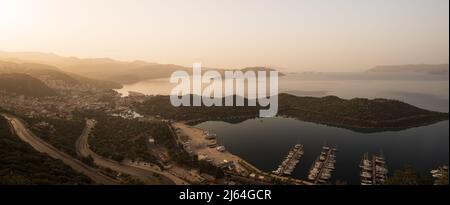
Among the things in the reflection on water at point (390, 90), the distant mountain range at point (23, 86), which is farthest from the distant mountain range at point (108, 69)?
the distant mountain range at point (23, 86)

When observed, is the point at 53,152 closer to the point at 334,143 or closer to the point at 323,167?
the point at 323,167

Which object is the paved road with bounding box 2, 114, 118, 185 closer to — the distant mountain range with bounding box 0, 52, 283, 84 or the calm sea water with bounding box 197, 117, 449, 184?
the calm sea water with bounding box 197, 117, 449, 184

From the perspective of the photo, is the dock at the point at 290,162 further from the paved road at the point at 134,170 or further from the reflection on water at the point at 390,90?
the reflection on water at the point at 390,90

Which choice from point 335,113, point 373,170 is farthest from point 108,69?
point 373,170

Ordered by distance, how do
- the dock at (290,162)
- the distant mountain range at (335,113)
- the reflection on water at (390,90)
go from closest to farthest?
1. the dock at (290,162)
2. the distant mountain range at (335,113)
3. the reflection on water at (390,90)

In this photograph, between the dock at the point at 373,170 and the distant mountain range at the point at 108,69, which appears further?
the distant mountain range at the point at 108,69
